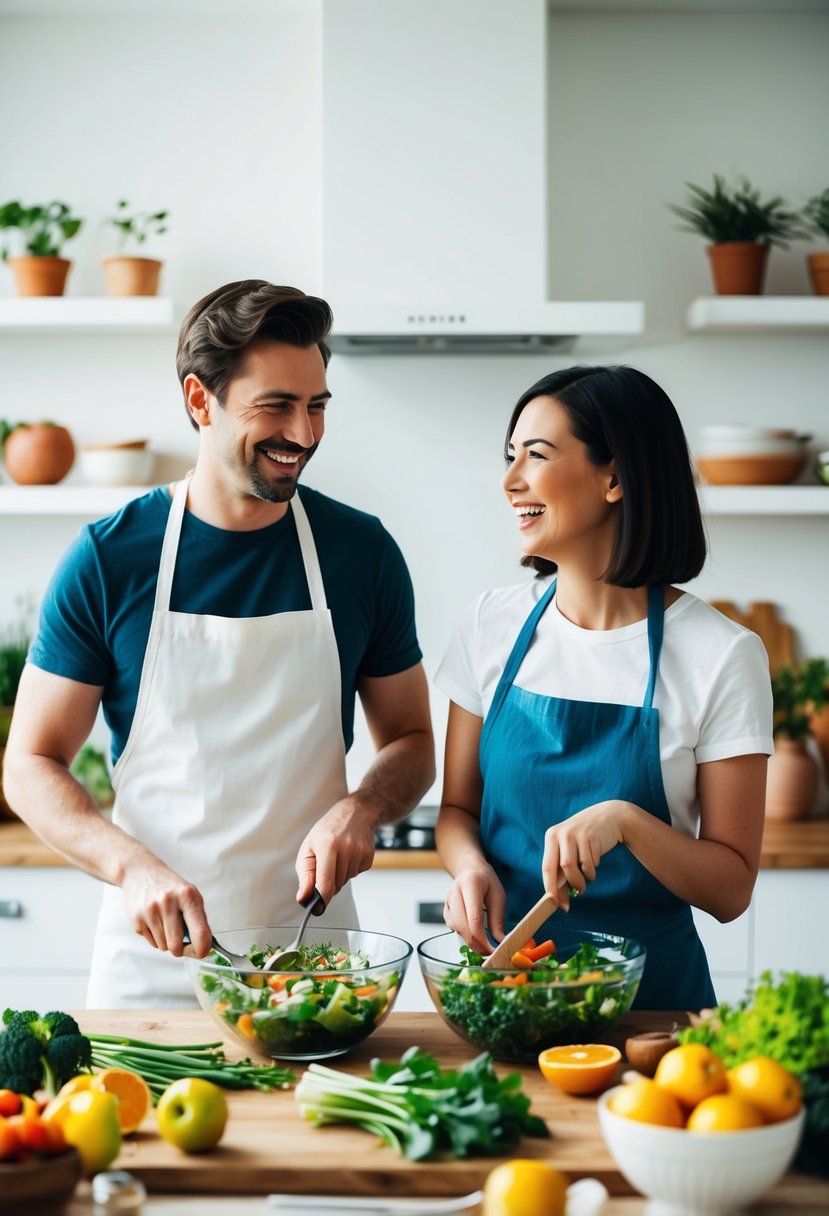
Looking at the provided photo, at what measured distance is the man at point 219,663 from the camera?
73.0 inches

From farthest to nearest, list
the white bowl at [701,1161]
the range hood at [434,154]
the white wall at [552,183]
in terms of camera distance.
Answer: the white wall at [552,183] < the range hood at [434,154] < the white bowl at [701,1161]

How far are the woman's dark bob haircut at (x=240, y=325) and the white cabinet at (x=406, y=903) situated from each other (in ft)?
4.61

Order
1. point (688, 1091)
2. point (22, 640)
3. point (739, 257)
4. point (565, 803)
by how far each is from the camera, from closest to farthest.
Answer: point (688, 1091) → point (565, 803) → point (739, 257) → point (22, 640)

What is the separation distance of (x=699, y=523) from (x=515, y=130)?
5.36 feet

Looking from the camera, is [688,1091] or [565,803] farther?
[565,803]

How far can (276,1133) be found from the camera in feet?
4.17

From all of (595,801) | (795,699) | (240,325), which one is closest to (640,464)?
(595,801)

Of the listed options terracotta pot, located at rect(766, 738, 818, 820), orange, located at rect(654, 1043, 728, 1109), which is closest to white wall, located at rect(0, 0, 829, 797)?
terracotta pot, located at rect(766, 738, 818, 820)

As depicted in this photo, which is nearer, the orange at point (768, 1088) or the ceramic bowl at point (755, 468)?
the orange at point (768, 1088)

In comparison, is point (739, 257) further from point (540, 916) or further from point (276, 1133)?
point (276, 1133)

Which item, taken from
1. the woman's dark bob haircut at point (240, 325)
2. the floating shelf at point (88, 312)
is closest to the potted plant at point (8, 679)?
the floating shelf at point (88, 312)

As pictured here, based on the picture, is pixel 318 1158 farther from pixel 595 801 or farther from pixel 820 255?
pixel 820 255

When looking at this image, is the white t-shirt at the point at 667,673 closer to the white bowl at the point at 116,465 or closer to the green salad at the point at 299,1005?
the green salad at the point at 299,1005

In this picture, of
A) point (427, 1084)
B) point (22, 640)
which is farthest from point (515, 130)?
point (427, 1084)
